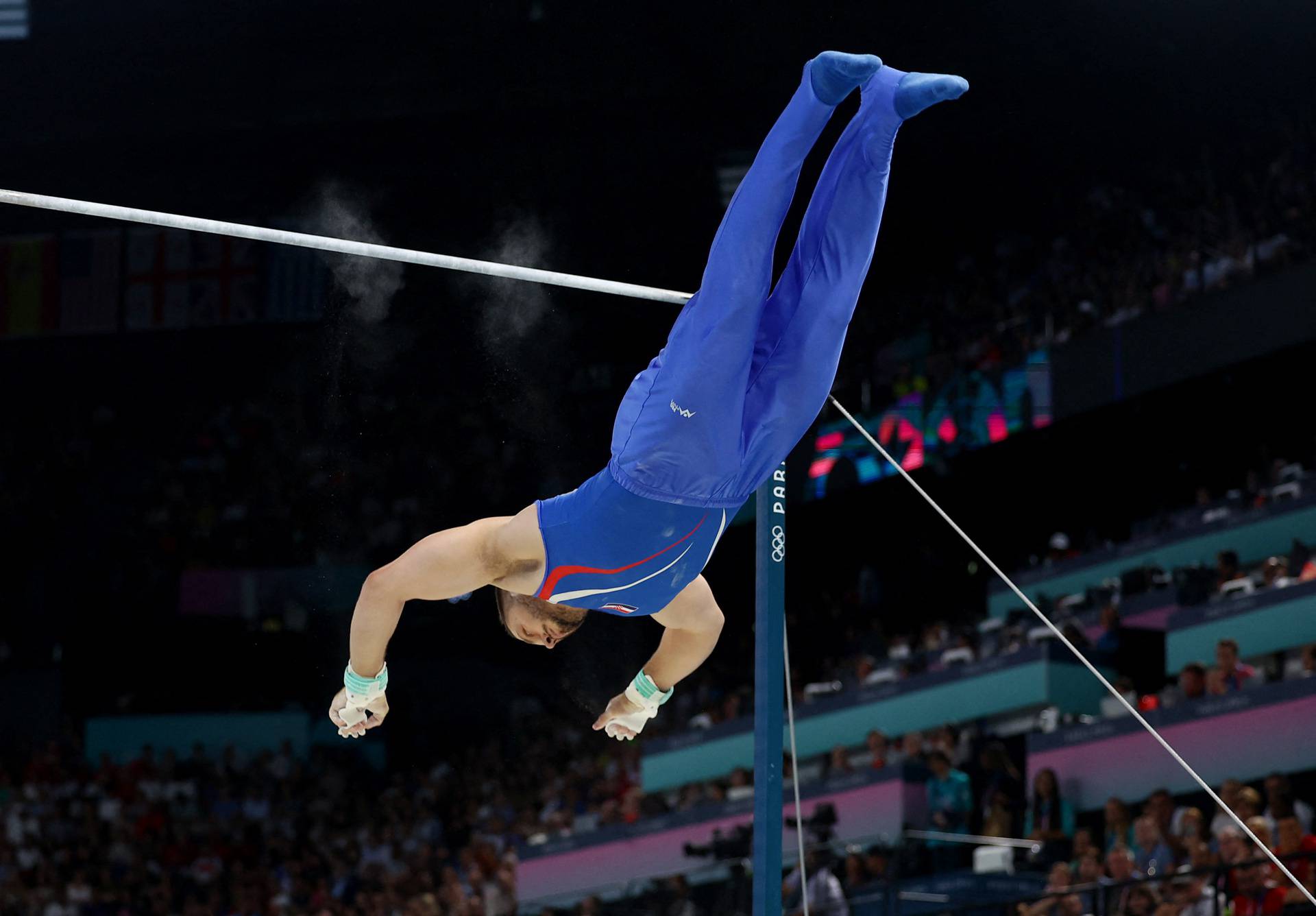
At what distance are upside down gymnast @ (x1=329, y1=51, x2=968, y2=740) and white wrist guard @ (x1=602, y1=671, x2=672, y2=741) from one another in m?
0.39

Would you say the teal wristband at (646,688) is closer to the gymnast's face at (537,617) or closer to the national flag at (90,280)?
the gymnast's face at (537,617)

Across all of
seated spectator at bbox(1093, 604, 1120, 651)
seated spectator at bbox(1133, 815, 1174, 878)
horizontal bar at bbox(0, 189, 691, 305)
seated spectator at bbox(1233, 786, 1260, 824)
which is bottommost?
seated spectator at bbox(1133, 815, 1174, 878)

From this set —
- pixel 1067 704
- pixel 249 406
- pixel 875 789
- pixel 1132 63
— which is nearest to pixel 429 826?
pixel 875 789

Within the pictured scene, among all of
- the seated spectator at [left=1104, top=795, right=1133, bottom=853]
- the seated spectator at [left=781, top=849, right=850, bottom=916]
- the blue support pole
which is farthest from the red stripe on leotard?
the seated spectator at [left=1104, top=795, right=1133, bottom=853]

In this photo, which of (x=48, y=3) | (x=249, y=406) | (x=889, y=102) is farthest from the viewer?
(x=249, y=406)

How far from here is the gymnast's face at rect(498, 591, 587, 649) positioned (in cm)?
444

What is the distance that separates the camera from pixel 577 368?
1591cm

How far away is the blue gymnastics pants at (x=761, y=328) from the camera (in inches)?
157

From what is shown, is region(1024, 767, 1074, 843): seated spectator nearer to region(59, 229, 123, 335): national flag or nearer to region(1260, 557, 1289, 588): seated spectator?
region(1260, 557, 1289, 588): seated spectator

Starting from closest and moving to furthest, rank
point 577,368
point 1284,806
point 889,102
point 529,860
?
point 889,102 < point 1284,806 < point 529,860 < point 577,368

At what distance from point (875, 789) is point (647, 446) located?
23.0 feet

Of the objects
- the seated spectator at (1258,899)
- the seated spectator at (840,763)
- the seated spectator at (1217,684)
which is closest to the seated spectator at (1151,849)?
the seated spectator at (1258,899)

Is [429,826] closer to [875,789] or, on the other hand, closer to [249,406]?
[875,789]

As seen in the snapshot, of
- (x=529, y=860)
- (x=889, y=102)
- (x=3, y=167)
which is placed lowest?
(x=529, y=860)
